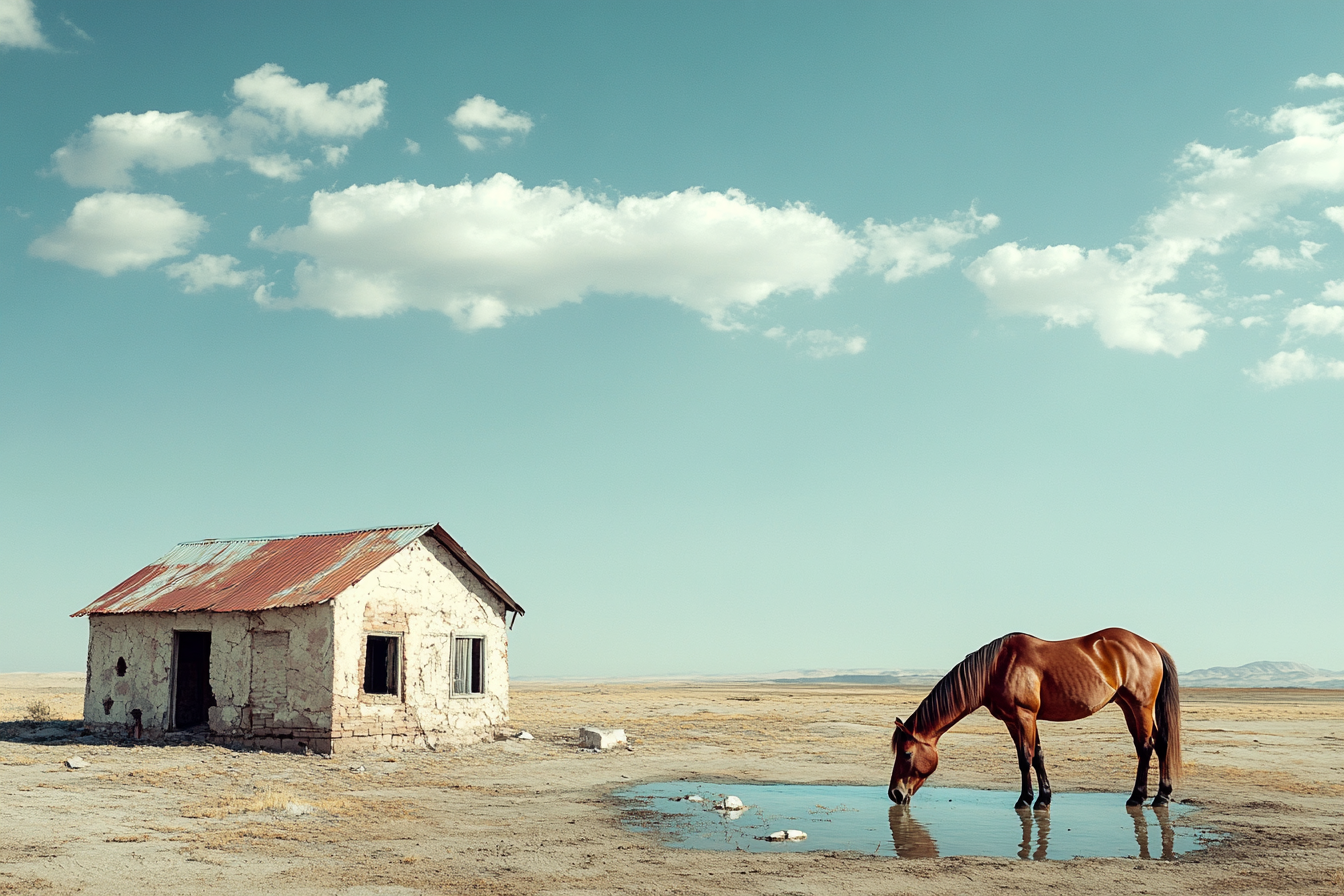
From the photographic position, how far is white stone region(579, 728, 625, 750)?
2258 centimetres

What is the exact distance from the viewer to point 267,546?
85.5 feet

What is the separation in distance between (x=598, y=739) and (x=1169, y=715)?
12797mm

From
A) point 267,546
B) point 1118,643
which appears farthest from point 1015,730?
point 267,546

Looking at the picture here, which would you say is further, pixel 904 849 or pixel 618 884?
pixel 904 849

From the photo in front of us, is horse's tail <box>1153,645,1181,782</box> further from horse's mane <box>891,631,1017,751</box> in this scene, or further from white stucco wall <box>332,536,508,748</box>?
white stucco wall <box>332,536,508,748</box>

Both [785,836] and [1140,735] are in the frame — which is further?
[1140,735]

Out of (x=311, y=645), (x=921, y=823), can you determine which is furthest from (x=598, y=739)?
(x=921, y=823)

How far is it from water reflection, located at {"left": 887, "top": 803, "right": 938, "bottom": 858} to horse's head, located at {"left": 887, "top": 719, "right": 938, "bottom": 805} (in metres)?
0.26

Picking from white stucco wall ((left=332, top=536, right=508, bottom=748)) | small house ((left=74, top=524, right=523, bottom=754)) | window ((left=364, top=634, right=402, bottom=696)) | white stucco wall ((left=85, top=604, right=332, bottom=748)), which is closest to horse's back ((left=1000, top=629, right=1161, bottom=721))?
white stucco wall ((left=332, top=536, right=508, bottom=748))

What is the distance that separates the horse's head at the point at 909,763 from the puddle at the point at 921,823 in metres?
0.27

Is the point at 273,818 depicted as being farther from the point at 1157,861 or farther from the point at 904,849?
the point at 1157,861

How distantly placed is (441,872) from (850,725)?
82.3 ft

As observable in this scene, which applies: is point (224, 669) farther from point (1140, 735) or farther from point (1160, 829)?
point (1160, 829)

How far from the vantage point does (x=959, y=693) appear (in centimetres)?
1334
